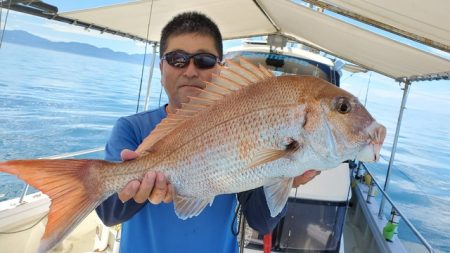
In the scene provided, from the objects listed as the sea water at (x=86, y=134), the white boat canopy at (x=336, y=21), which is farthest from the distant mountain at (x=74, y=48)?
the white boat canopy at (x=336, y=21)

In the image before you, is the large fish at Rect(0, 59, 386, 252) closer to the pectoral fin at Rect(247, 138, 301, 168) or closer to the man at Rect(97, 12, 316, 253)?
the pectoral fin at Rect(247, 138, 301, 168)

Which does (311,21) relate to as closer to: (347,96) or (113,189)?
(347,96)

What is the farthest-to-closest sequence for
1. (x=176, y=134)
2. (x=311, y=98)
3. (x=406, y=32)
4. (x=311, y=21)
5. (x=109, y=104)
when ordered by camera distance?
(x=109, y=104) < (x=311, y=21) < (x=406, y=32) < (x=176, y=134) < (x=311, y=98)

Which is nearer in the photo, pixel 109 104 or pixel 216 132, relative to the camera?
pixel 216 132

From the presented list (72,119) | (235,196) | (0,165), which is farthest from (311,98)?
(72,119)

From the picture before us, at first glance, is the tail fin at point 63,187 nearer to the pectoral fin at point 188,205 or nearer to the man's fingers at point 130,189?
the man's fingers at point 130,189

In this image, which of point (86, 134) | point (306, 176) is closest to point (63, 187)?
point (306, 176)

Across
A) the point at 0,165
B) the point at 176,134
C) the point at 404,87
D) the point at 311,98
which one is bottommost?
the point at 0,165

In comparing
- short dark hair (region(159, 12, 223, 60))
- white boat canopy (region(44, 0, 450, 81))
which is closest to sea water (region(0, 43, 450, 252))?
white boat canopy (region(44, 0, 450, 81))

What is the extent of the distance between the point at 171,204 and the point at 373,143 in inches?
35.6

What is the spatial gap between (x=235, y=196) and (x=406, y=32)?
71.7 inches

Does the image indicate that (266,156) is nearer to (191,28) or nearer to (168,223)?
(168,223)

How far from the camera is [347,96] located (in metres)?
1.27

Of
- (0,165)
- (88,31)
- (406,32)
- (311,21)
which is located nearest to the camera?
(0,165)
